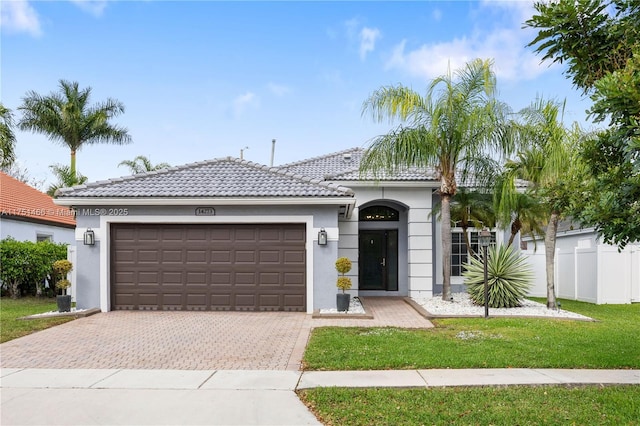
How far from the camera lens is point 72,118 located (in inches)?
1082

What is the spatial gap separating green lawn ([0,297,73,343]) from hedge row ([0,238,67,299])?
1.64ft

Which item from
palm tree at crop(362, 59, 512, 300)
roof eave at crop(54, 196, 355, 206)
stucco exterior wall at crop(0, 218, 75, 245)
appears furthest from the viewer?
stucco exterior wall at crop(0, 218, 75, 245)

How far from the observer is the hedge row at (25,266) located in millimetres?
15656

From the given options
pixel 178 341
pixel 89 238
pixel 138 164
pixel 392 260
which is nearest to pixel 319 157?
pixel 392 260

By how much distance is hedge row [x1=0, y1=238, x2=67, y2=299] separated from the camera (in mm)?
15656

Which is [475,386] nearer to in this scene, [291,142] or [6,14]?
[6,14]

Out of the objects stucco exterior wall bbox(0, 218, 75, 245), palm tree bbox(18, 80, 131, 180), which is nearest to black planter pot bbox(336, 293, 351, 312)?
stucco exterior wall bbox(0, 218, 75, 245)

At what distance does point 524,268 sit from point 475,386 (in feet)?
28.2

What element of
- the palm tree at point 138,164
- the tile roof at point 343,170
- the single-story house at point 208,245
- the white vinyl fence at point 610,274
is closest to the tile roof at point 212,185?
the single-story house at point 208,245

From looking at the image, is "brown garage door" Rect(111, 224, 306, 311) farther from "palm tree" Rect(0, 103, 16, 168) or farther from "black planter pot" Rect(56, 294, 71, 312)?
"palm tree" Rect(0, 103, 16, 168)

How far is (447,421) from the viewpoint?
4.96m

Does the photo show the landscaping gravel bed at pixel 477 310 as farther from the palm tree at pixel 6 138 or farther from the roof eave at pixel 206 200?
the palm tree at pixel 6 138

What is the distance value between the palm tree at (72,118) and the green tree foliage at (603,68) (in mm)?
26044

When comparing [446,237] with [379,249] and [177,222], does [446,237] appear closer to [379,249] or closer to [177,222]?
[379,249]
